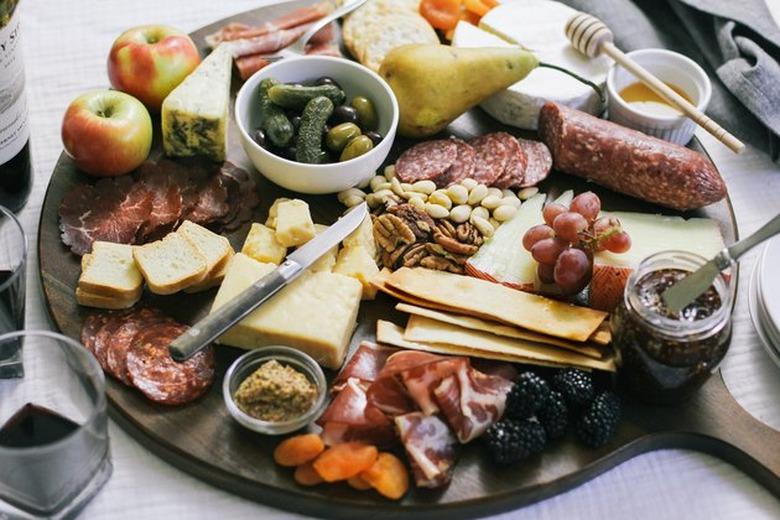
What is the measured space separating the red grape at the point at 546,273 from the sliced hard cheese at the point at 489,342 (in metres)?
0.15

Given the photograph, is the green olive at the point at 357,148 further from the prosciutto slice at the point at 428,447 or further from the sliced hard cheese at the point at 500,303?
the prosciutto slice at the point at 428,447

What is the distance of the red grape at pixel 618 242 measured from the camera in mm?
1994

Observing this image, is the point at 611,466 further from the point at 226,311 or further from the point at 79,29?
the point at 79,29

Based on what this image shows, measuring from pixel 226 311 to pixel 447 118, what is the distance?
727 mm

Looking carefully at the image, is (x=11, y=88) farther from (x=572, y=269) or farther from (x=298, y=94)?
(x=572, y=269)

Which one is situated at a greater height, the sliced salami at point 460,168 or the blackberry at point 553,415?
the sliced salami at point 460,168

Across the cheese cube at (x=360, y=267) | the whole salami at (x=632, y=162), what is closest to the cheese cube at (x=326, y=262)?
the cheese cube at (x=360, y=267)

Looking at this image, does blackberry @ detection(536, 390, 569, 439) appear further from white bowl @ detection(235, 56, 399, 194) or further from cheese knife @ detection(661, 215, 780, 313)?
white bowl @ detection(235, 56, 399, 194)

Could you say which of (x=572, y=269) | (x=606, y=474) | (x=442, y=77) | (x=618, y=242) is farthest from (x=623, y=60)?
(x=606, y=474)

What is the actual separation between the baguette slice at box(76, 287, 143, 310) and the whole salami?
92 cm

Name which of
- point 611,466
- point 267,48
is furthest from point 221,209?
point 611,466

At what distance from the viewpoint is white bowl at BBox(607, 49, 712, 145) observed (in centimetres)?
229

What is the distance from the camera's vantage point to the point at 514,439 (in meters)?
1.73

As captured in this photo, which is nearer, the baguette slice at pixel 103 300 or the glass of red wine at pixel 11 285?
the glass of red wine at pixel 11 285
